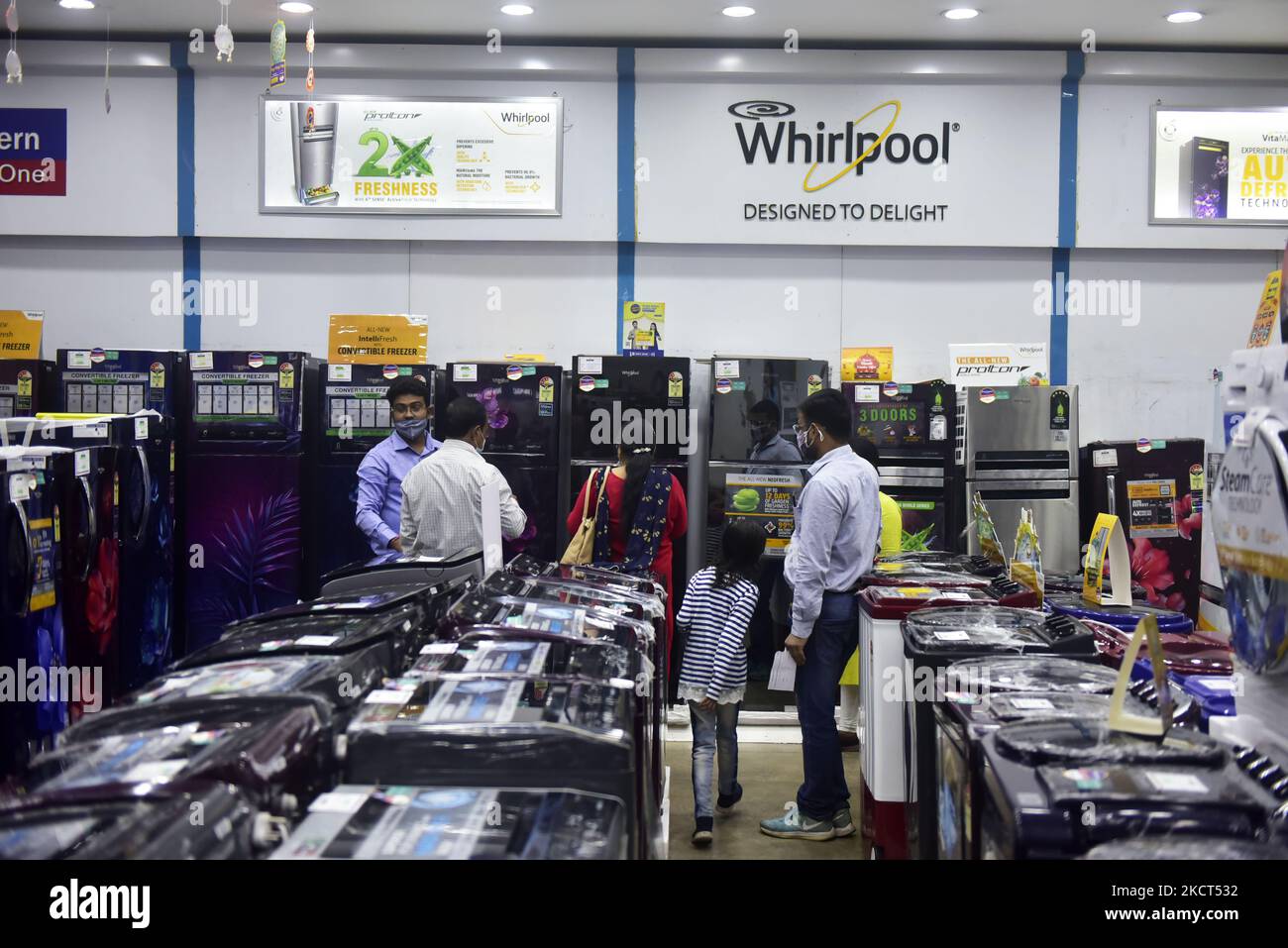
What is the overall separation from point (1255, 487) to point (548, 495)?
16.0 feet

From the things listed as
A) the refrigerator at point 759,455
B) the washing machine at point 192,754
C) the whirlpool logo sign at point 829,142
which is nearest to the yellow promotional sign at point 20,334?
the refrigerator at point 759,455

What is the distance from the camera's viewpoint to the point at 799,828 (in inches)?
189

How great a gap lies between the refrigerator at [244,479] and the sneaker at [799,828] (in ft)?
10.7

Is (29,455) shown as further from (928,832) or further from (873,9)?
(873,9)

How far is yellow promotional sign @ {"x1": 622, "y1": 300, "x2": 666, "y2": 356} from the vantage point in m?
7.50

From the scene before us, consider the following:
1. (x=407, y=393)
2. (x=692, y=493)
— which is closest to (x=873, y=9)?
(x=692, y=493)

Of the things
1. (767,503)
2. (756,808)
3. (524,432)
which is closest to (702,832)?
(756,808)

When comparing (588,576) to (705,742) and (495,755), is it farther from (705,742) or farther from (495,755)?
(495,755)

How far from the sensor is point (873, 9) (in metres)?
6.89

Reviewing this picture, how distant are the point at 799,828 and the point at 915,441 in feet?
8.98

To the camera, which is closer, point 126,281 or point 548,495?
point 548,495

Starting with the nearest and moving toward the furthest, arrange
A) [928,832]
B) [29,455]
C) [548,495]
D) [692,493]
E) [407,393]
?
[928,832], [29,455], [407,393], [548,495], [692,493]

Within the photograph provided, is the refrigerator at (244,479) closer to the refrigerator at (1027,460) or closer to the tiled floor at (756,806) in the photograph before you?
the tiled floor at (756,806)

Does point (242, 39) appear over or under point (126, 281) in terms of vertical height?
over
